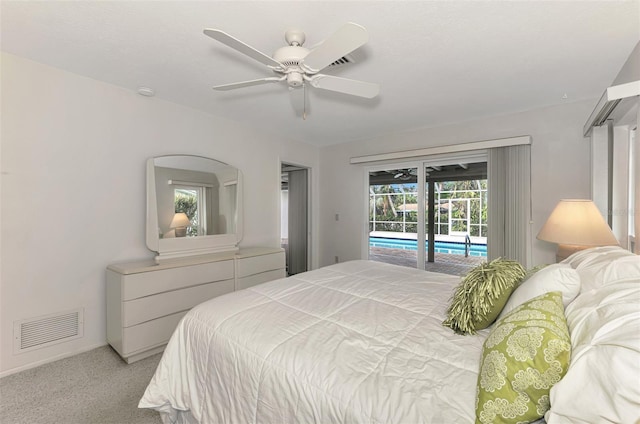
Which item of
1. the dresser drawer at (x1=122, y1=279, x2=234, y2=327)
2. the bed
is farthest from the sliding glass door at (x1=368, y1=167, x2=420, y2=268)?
the dresser drawer at (x1=122, y1=279, x2=234, y2=327)

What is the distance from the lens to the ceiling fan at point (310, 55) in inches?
51.0

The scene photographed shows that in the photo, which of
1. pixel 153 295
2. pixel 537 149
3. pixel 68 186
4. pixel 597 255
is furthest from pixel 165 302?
pixel 537 149

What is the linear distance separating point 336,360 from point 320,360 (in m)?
0.06

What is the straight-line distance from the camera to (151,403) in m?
1.46

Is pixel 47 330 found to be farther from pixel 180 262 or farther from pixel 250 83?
pixel 250 83

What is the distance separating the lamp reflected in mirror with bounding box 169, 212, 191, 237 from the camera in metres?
2.92

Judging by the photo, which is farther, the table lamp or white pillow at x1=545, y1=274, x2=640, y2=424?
the table lamp

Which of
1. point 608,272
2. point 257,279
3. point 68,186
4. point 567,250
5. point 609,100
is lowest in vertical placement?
point 257,279

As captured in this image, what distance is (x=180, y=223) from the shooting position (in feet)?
9.73

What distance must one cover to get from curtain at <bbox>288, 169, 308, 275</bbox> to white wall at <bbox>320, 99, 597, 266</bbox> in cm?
83

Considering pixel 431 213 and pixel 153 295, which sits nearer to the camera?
pixel 153 295

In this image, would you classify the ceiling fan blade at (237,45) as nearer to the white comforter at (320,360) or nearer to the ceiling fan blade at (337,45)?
the ceiling fan blade at (337,45)

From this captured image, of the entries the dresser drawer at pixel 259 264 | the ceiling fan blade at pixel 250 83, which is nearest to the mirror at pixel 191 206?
the dresser drawer at pixel 259 264

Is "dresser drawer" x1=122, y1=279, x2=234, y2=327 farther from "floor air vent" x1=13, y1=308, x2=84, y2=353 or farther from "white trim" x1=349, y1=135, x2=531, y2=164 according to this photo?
"white trim" x1=349, y1=135, x2=531, y2=164
